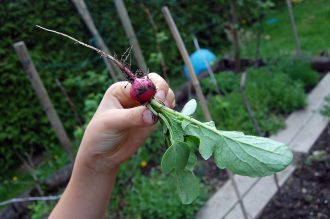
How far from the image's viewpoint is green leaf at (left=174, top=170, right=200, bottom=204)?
103 centimetres

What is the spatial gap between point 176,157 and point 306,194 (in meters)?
1.99

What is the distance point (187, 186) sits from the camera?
40.9 inches

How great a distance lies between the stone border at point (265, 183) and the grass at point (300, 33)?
1.49m

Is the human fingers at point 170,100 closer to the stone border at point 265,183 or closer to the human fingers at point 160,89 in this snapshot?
the human fingers at point 160,89

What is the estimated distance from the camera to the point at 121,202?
3.12 m

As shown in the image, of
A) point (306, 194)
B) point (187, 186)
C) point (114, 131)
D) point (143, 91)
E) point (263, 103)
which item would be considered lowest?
point (306, 194)

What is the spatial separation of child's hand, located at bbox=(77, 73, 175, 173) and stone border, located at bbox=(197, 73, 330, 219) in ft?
4.63

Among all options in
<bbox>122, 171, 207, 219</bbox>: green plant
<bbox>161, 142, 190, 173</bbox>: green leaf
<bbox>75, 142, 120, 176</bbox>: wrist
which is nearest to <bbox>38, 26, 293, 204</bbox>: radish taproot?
<bbox>161, 142, 190, 173</bbox>: green leaf

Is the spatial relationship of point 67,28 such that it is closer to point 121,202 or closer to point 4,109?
point 4,109

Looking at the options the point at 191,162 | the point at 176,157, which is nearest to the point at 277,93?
the point at 191,162

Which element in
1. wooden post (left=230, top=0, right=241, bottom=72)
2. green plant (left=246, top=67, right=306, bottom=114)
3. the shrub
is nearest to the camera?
the shrub

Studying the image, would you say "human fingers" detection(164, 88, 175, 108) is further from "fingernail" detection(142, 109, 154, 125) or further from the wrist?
the wrist

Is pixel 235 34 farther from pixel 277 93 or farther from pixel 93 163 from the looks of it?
pixel 93 163

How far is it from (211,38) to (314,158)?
3.79 meters
